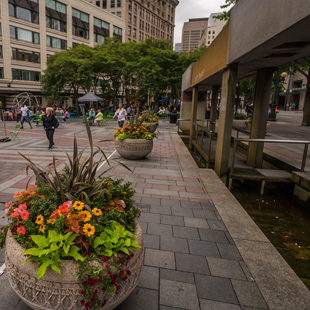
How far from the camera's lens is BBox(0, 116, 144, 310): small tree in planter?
1.90 m

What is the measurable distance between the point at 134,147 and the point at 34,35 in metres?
42.3

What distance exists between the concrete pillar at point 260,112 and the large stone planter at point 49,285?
6440mm

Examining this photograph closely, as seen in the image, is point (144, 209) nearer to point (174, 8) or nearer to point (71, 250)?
point (71, 250)

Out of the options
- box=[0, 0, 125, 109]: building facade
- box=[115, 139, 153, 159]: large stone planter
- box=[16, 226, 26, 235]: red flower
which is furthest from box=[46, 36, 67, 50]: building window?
box=[16, 226, 26, 235]: red flower

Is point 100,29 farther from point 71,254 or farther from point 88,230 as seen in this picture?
point 71,254

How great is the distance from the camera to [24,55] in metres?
39.6

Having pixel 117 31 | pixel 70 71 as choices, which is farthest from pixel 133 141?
pixel 117 31

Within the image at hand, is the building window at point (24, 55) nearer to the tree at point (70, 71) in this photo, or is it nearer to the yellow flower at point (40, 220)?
A: the tree at point (70, 71)

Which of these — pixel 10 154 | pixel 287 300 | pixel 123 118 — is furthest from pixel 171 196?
pixel 123 118

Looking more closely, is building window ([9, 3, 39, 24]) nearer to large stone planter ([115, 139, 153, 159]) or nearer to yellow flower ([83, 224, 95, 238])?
large stone planter ([115, 139, 153, 159])

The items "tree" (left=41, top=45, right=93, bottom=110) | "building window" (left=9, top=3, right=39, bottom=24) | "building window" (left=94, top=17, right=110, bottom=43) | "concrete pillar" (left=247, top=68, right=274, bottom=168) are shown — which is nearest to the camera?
"concrete pillar" (left=247, top=68, right=274, bottom=168)

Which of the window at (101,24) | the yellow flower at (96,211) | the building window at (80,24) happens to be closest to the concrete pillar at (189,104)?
the yellow flower at (96,211)

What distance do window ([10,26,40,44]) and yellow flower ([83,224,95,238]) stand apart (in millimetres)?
45104

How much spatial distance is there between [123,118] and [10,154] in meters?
7.57
